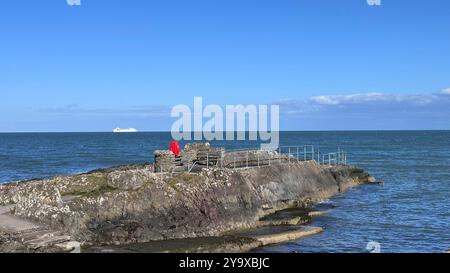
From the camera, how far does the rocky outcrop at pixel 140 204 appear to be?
68.1 feet

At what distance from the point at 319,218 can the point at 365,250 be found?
6996mm

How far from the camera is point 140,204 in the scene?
22719 millimetres

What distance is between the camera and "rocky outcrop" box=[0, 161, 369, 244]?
20.8 m

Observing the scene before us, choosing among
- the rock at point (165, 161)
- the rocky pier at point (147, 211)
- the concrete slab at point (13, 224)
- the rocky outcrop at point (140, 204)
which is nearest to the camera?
the concrete slab at point (13, 224)

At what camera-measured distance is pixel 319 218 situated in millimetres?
28875

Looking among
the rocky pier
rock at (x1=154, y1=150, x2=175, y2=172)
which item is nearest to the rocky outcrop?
the rocky pier
